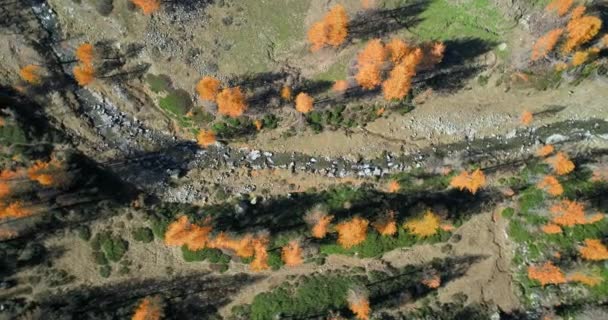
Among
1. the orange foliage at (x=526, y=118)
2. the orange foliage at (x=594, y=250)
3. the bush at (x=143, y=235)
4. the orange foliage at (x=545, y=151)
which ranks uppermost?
the orange foliage at (x=526, y=118)

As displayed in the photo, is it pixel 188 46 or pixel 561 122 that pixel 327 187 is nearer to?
pixel 188 46

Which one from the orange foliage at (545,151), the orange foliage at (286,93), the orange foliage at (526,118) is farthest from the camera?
the orange foliage at (526,118)

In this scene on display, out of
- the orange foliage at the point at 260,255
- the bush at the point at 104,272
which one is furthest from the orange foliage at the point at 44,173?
the orange foliage at the point at 260,255

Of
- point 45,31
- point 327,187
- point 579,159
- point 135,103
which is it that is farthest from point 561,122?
point 45,31

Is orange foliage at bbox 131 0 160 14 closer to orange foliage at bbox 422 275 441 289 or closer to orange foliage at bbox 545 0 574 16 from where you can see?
orange foliage at bbox 422 275 441 289

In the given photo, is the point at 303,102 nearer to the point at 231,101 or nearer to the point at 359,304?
the point at 231,101

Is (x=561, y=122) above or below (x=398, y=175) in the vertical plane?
above

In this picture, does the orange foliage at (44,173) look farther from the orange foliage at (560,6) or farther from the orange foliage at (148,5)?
the orange foliage at (560,6)
